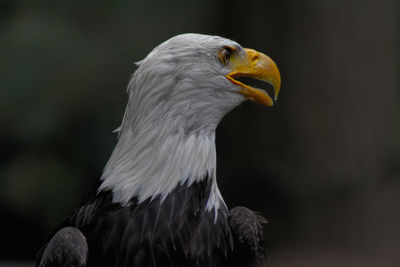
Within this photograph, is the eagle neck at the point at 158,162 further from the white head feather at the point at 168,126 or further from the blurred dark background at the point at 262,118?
the blurred dark background at the point at 262,118

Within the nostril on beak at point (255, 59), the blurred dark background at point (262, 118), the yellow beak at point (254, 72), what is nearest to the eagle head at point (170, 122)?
the yellow beak at point (254, 72)

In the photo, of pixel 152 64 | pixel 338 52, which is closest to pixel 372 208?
pixel 338 52

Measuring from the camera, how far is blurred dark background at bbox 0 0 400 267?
6.97 meters

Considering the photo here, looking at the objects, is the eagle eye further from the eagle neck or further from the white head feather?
the eagle neck

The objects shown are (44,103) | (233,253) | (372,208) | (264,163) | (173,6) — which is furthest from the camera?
(173,6)

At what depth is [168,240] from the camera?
114 inches

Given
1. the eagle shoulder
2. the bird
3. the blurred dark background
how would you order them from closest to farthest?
the eagle shoulder < the bird < the blurred dark background

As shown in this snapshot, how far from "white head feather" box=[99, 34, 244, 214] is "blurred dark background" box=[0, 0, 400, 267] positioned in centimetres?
419

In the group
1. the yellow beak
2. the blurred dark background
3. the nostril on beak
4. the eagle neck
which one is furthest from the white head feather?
the blurred dark background

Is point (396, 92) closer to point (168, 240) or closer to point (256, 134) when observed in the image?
point (256, 134)

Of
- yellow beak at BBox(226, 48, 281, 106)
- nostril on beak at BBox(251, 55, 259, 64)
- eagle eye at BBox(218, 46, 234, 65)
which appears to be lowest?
yellow beak at BBox(226, 48, 281, 106)

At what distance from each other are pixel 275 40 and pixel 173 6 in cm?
257

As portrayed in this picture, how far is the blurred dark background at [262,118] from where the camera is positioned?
6.97 metres

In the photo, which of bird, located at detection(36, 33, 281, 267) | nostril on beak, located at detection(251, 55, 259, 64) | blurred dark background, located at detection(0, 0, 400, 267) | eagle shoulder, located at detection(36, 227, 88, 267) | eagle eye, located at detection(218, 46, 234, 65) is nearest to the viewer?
eagle shoulder, located at detection(36, 227, 88, 267)
